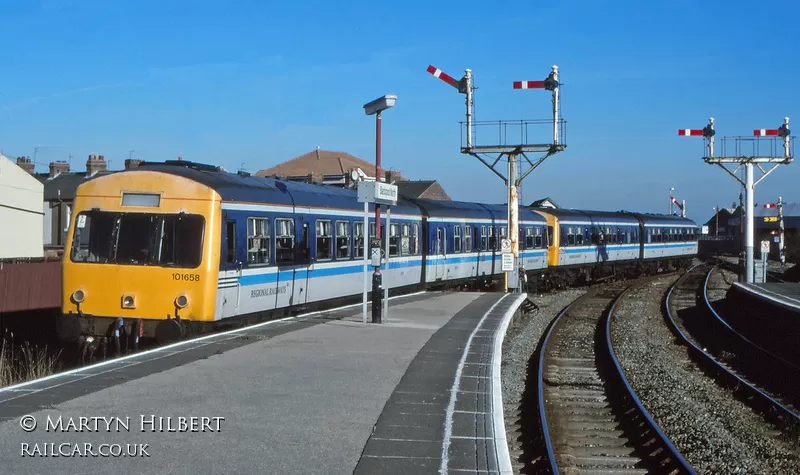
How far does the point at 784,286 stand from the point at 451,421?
22.8 meters

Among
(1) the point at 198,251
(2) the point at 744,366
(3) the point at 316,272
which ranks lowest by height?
(2) the point at 744,366

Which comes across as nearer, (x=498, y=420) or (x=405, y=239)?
(x=498, y=420)

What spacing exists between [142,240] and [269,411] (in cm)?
607

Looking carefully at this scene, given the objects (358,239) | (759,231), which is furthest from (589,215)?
(759,231)

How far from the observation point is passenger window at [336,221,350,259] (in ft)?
61.1

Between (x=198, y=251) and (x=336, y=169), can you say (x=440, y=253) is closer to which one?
(x=198, y=251)

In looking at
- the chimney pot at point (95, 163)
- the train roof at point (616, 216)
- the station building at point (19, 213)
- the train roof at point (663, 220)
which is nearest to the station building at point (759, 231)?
the train roof at point (663, 220)

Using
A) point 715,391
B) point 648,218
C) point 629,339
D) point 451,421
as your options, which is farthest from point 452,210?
point 648,218

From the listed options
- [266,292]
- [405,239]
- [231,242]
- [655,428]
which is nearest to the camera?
[655,428]

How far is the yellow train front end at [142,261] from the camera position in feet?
43.6

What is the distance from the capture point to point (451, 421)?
8.20 meters

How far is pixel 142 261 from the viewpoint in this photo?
13375mm

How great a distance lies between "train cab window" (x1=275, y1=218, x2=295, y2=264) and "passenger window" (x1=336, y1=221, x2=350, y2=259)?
2354 mm

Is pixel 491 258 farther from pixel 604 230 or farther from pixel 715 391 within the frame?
pixel 715 391
